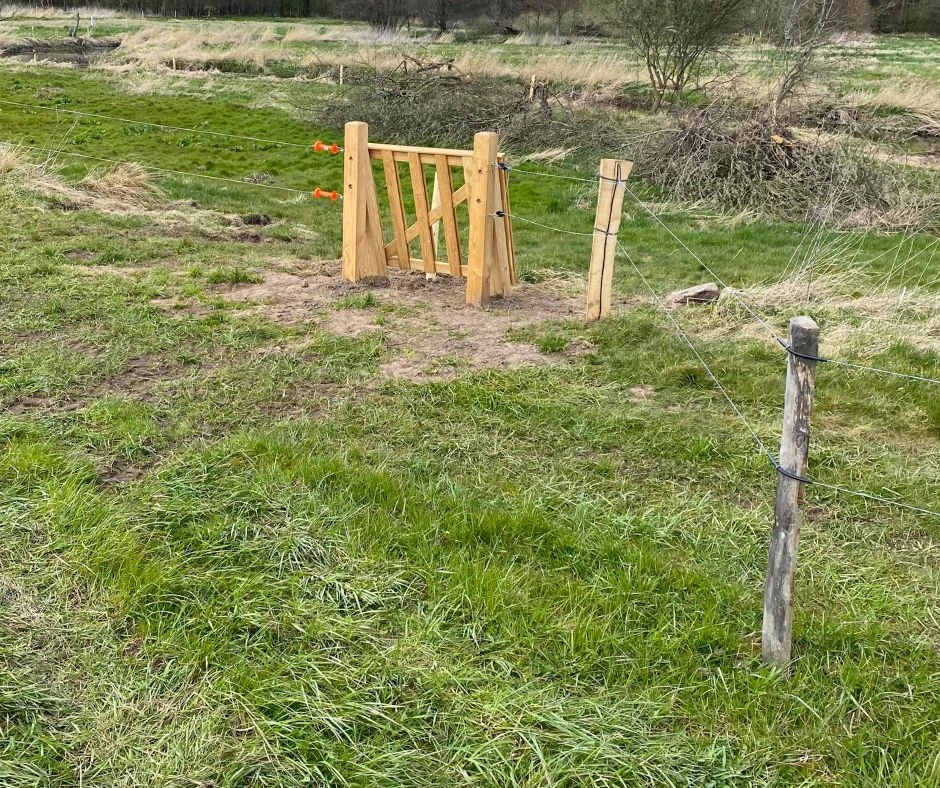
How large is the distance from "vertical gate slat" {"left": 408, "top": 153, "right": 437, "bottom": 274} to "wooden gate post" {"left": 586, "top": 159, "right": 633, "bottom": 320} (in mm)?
1516

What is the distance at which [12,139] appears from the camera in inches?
564

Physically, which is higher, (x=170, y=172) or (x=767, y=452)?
(x=170, y=172)

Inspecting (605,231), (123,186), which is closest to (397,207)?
(605,231)

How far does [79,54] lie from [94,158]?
2099 centimetres

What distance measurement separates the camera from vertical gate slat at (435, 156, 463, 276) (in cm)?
709

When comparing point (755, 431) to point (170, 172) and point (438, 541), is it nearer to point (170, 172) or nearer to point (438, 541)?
point (438, 541)

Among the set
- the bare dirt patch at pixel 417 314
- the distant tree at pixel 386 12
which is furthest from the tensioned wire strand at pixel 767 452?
the distant tree at pixel 386 12

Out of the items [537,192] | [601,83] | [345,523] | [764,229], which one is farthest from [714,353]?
[601,83]

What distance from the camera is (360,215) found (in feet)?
24.6

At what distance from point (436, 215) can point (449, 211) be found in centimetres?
13

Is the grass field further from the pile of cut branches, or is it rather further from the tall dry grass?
the tall dry grass

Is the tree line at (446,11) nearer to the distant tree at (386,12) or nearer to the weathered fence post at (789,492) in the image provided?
the distant tree at (386,12)

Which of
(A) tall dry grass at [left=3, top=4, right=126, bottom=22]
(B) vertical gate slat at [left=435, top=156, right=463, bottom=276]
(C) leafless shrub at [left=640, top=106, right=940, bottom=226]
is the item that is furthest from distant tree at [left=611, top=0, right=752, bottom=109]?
(A) tall dry grass at [left=3, top=4, right=126, bottom=22]

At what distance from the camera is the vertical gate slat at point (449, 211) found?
7.09m
